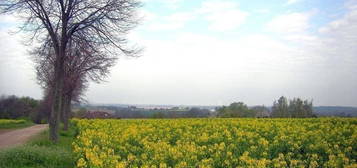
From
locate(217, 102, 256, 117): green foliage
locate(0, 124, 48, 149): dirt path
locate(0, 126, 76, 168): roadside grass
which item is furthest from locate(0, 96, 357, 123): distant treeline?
locate(0, 126, 76, 168): roadside grass

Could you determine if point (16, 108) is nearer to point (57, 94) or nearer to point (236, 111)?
point (236, 111)

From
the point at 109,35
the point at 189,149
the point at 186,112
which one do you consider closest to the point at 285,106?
the point at 186,112

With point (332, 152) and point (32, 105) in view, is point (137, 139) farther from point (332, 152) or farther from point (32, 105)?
point (32, 105)

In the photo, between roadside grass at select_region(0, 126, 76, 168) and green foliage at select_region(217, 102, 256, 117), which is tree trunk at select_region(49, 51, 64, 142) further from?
green foliage at select_region(217, 102, 256, 117)

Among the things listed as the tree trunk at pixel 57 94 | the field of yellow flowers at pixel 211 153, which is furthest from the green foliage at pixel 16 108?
the field of yellow flowers at pixel 211 153

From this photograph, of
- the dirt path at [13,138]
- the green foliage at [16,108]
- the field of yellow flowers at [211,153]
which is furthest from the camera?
the green foliage at [16,108]

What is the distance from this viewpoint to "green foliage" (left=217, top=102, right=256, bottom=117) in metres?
54.1

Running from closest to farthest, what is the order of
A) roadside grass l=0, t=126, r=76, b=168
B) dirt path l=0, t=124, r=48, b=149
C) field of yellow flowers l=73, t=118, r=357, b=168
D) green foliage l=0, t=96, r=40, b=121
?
field of yellow flowers l=73, t=118, r=357, b=168 → roadside grass l=0, t=126, r=76, b=168 → dirt path l=0, t=124, r=48, b=149 → green foliage l=0, t=96, r=40, b=121

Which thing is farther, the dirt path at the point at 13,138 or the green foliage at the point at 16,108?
the green foliage at the point at 16,108

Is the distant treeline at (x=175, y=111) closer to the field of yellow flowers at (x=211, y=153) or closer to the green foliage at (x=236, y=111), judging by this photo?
the green foliage at (x=236, y=111)

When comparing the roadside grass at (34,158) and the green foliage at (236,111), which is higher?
the green foliage at (236,111)

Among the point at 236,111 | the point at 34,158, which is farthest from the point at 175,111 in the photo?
the point at 34,158

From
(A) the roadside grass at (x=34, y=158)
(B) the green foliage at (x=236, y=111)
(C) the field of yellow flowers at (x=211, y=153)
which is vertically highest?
(B) the green foliage at (x=236, y=111)

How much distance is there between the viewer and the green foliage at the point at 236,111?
54062mm
